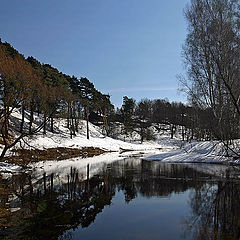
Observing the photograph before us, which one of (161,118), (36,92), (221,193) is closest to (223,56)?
(221,193)

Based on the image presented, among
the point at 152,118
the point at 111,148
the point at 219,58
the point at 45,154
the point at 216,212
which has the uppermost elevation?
the point at 152,118

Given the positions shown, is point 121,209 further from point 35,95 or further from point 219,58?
point 35,95

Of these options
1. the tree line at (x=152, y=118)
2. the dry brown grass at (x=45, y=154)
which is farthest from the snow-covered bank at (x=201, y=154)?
the tree line at (x=152, y=118)

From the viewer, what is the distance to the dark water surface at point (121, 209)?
6.59 metres

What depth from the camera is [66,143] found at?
37188mm

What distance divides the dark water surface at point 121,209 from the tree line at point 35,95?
4625mm

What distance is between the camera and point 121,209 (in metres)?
9.09

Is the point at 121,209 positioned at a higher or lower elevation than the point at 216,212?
lower

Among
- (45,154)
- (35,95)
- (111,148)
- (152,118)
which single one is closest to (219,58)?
(35,95)

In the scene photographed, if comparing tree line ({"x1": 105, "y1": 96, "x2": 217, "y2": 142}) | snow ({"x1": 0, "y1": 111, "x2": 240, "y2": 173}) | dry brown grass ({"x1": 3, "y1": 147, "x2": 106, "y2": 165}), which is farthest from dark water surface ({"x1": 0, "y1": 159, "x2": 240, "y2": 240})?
tree line ({"x1": 105, "y1": 96, "x2": 217, "y2": 142})

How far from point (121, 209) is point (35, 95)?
14.6 metres

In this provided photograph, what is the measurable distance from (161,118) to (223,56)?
76.9 m

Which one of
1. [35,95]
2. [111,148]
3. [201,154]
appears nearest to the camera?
[35,95]

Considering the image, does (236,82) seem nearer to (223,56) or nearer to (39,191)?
(223,56)
